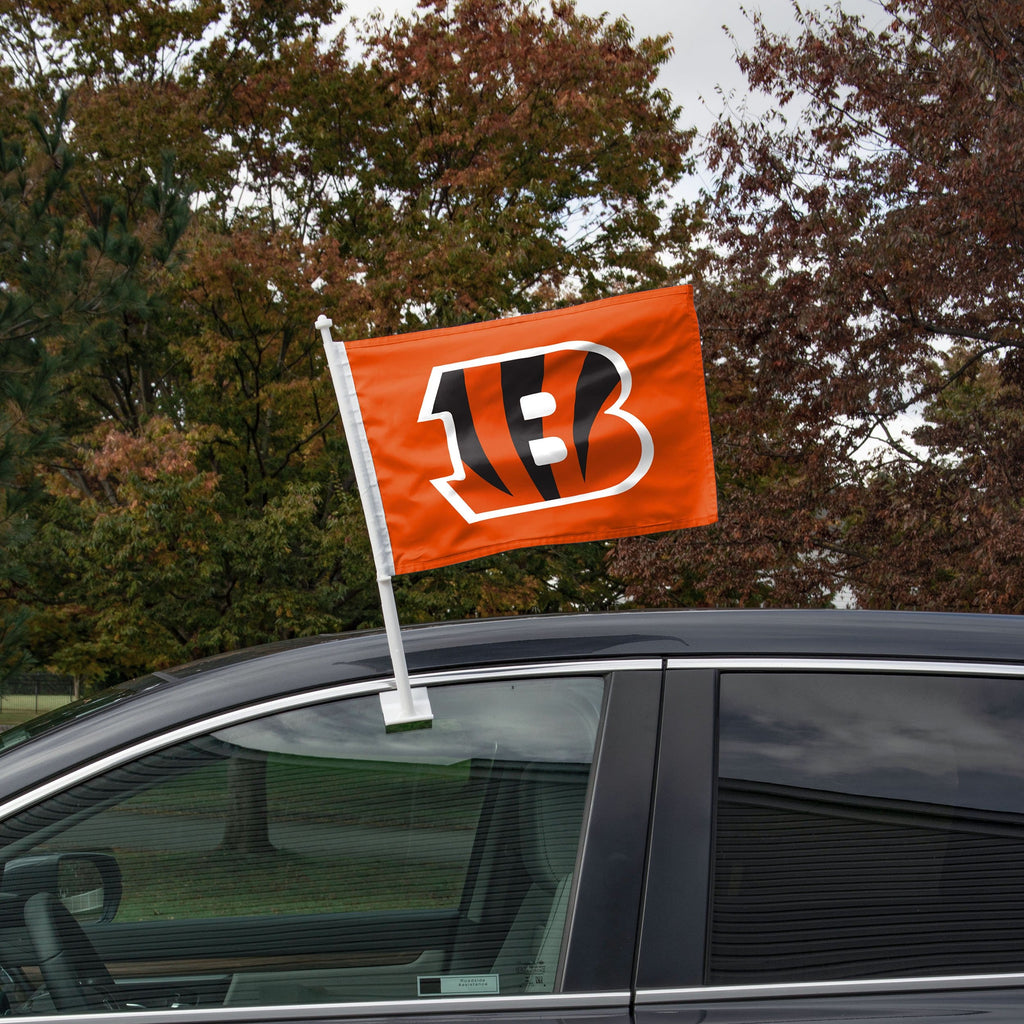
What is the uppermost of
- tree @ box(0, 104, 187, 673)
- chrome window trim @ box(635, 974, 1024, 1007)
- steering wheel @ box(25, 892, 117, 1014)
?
tree @ box(0, 104, 187, 673)

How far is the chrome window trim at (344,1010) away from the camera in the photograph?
163 cm

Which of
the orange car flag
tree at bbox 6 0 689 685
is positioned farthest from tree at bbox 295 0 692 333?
the orange car flag

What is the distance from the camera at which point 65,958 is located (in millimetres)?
1774

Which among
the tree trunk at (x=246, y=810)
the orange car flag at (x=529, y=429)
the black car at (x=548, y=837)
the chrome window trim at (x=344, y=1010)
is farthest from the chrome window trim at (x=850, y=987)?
the orange car flag at (x=529, y=429)

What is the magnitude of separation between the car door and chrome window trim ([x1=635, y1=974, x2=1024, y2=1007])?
0.59ft

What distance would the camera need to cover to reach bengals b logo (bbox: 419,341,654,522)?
212 centimetres

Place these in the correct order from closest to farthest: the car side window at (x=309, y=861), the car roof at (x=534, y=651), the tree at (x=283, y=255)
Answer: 1. the car side window at (x=309, y=861)
2. the car roof at (x=534, y=651)
3. the tree at (x=283, y=255)

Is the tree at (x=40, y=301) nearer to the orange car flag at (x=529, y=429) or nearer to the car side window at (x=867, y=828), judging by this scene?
the orange car flag at (x=529, y=429)

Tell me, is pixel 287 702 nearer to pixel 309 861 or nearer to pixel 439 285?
pixel 309 861

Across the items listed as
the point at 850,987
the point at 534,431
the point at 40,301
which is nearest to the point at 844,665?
the point at 850,987

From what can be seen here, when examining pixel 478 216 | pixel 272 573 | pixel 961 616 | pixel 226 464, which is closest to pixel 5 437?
pixel 272 573

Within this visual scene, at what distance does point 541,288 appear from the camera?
16734 mm

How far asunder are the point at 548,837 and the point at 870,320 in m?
10.4

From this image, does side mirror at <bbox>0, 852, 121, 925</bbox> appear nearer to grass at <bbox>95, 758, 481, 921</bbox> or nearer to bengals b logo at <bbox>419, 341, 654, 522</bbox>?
grass at <bbox>95, 758, 481, 921</bbox>
